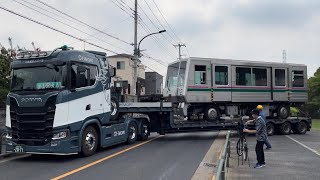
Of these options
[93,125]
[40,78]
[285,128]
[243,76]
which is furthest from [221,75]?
[40,78]

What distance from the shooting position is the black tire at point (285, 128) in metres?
22.9

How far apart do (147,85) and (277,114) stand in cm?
4286

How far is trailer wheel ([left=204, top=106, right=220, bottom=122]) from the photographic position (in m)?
20.8

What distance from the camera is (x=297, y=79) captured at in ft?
78.3

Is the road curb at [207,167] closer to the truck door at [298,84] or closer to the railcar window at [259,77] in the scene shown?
the railcar window at [259,77]

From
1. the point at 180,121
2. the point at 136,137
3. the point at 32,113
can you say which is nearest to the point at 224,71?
the point at 180,121

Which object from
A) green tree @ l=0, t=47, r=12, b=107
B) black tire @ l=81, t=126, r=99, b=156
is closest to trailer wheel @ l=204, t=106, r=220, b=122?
black tire @ l=81, t=126, r=99, b=156

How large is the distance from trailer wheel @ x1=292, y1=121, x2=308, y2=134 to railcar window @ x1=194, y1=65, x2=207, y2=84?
7380mm

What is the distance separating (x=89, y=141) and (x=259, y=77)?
12.4 metres

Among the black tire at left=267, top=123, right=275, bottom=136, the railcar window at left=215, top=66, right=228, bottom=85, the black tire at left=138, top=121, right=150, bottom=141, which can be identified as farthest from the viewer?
the black tire at left=267, top=123, right=275, bottom=136

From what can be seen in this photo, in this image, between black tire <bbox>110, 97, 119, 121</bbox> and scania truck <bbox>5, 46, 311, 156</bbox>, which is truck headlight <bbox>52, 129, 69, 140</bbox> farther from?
black tire <bbox>110, 97, 119, 121</bbox>

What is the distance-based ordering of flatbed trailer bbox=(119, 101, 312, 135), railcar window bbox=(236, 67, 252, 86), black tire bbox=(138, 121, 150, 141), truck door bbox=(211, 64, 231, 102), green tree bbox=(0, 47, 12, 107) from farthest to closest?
green tree bbox=(0, 47, 12, 107) → railcar window bbox=(236, 67, 252, 86) → truck door bbox=(211, 64, 231, 102) → black tire bbox=(138, 121, 150, 141) → flatbed trailer bbox=(119, 101, 312, 135)

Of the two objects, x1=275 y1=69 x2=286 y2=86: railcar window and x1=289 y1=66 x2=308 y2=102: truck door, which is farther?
x1=289 y1=66 x2=308 y2=102: truck door

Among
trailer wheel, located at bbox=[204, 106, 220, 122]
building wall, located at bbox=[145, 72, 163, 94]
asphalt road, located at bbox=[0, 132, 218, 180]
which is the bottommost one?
asphalt road, located at bbox=[0, 132, 218, 180]
